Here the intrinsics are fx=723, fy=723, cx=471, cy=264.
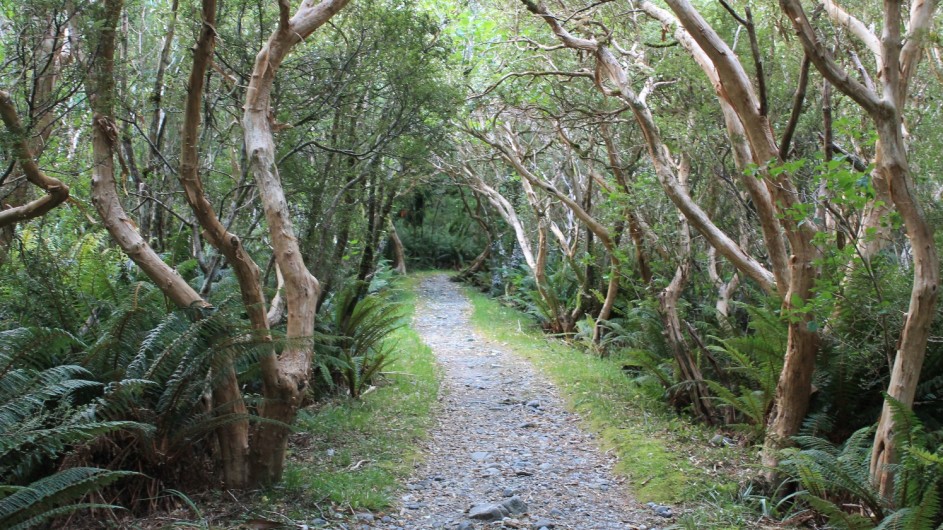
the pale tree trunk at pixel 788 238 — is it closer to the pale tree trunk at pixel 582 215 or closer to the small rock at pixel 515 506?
the small rock at pixel 515 506

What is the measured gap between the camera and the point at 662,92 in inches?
370

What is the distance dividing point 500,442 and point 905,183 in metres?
4.57

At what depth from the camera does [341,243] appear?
841cm

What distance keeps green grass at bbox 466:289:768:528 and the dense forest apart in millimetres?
258

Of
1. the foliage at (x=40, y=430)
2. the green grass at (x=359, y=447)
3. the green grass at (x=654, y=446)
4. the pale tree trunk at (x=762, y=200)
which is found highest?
the pale tree trunk at (x=762, y=200)

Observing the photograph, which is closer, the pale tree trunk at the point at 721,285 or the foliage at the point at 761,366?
the foliage at the point at 761,366

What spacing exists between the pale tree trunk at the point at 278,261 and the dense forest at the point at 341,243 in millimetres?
16

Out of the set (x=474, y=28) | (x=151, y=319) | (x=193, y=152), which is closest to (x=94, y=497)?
(x=151, y=319)

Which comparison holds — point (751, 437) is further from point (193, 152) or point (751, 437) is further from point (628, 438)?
point (193, 152)

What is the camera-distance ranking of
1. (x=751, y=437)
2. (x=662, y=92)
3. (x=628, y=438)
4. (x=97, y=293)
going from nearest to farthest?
(x=97, y=293)
(x=751, y=437)
(x=628, y=438)
(x=662, y=92)

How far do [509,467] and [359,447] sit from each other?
1.40 metres

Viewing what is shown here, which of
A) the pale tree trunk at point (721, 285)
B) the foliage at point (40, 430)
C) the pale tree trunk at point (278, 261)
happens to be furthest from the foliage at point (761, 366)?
the foliage at point (40, 430)

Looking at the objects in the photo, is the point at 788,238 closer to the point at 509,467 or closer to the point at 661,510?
the point at 661,510

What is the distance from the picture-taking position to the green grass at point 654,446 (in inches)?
213
